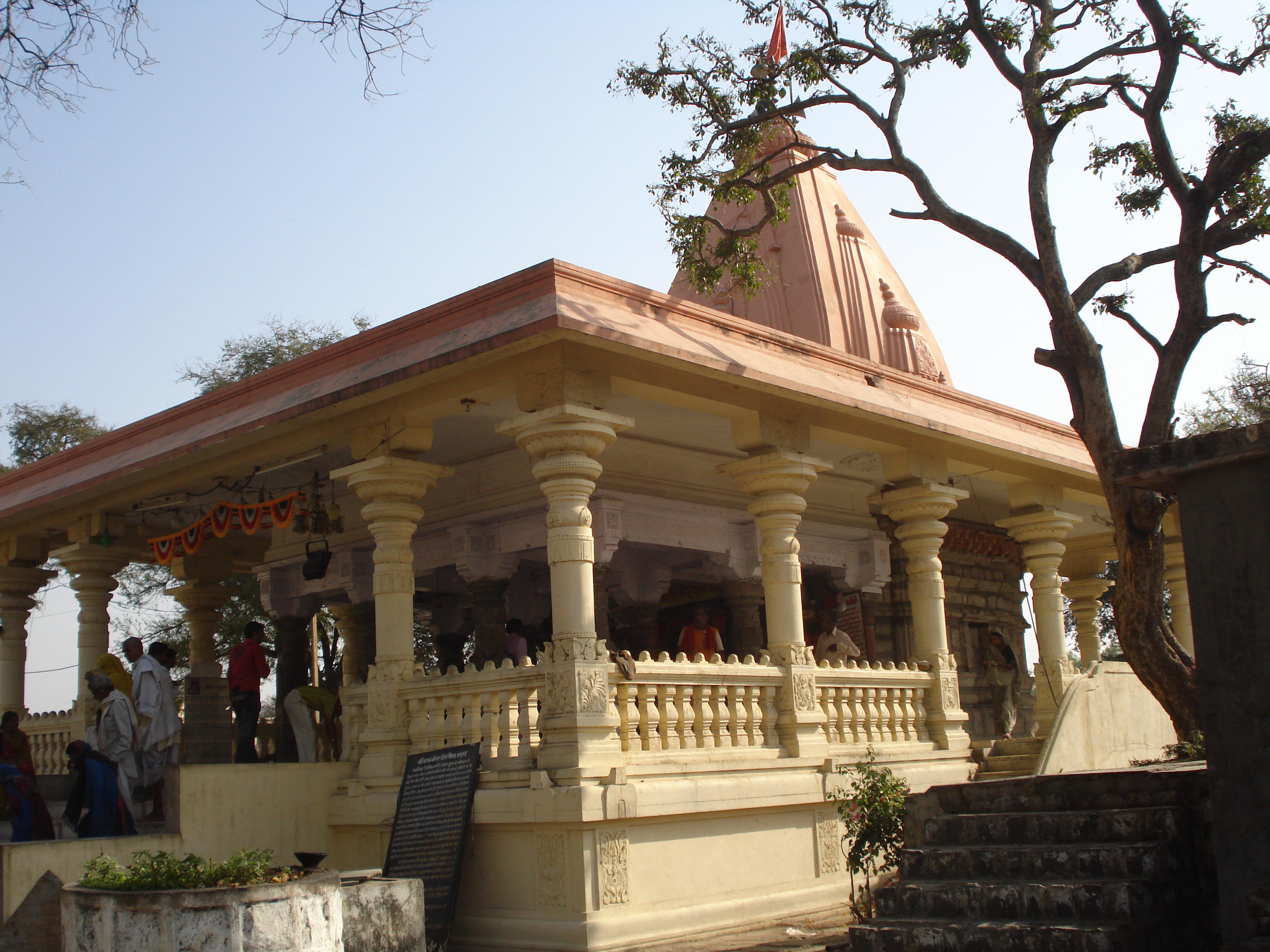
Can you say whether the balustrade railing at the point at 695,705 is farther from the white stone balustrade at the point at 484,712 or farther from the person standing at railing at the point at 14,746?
the person standing at railing at the point at 14,746

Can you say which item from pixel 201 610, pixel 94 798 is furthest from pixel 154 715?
pixel 201 610

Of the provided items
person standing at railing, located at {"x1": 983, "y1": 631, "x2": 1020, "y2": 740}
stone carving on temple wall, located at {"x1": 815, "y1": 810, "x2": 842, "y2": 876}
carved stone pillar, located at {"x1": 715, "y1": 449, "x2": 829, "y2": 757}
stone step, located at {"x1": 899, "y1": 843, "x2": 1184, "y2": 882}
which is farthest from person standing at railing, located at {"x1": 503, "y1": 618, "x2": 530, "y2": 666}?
person standing at railing, located at {"x1": 983, "y1": 631, "x2": 1020, "y2": 740}

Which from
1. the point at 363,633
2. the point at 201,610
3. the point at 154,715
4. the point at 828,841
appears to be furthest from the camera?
the point at 363,633

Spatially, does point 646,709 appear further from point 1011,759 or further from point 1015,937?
point 1011,759

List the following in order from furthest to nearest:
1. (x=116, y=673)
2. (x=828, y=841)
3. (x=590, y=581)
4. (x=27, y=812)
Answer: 1. (x=116, y=673)
2. (x=828, y=841)
3. (x=27, y=812)
4. (x=590, y=581)

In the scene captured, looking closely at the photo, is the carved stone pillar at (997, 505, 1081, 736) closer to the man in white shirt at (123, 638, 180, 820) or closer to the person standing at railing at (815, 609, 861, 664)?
the person standing at railing at (815, 609, 861, 664)

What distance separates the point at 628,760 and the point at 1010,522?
583 cm

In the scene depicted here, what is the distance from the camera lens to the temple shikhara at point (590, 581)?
26.1 feet

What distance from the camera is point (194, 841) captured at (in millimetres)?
8547

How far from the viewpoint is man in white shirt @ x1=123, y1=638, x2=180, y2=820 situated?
960 cm

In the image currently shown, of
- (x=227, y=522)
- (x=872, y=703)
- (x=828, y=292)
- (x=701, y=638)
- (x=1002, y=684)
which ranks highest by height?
(x=828, y=292)

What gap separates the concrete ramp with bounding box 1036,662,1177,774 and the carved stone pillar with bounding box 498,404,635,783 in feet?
13.9

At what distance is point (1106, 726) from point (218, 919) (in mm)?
8051

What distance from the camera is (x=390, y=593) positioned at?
8.95 m
